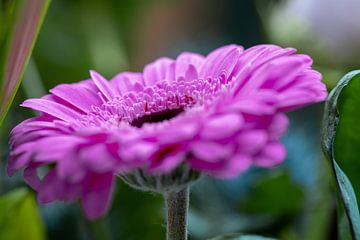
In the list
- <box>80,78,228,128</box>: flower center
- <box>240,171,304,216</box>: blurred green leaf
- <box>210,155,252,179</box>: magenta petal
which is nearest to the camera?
<box>210,155,252,179</box>: magenta petal

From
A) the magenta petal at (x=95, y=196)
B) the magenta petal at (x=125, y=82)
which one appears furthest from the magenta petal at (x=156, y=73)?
the magenta petal at (x=95, y=196)

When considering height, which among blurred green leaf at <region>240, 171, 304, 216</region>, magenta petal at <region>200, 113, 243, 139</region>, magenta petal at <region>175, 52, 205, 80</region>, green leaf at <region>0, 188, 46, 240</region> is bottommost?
blurred green leaf at <region>240, 171, 304, 216</region>

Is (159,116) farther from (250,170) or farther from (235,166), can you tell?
(250,170)

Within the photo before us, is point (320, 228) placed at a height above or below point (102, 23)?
below

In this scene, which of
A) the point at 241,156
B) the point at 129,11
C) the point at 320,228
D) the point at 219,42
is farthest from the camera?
the point at 129,11

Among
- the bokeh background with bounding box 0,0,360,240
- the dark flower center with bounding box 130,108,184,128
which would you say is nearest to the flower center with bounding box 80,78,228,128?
the dark flower center with bounding box 130,108,184,128

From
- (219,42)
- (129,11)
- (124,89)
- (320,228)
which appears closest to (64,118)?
(124,89)

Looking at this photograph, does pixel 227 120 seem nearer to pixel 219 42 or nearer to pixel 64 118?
pixel 64 118

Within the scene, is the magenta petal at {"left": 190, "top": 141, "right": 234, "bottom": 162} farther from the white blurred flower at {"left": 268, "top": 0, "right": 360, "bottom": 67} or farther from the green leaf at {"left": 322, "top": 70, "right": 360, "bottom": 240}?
the white blurred flower at {"left": 268, "top": 0, "right": 360, "bottom": 67}
